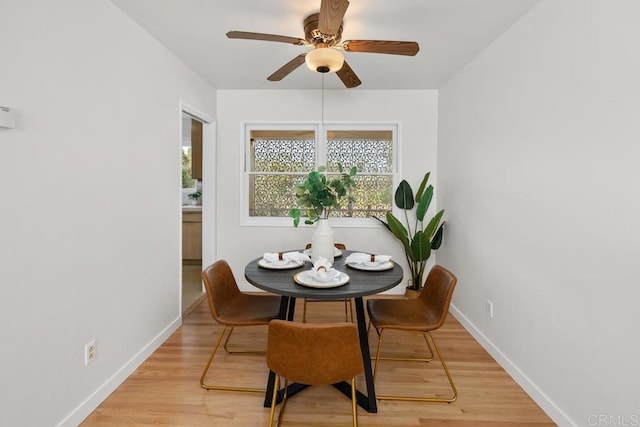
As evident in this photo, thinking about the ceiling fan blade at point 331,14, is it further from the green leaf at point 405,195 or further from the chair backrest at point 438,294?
the green leaf at point 405,195

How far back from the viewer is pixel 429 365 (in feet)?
7.86

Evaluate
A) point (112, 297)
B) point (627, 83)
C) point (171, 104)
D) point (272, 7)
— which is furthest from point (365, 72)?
point (112, 297)

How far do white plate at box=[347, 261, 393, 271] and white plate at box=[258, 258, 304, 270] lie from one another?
36cm

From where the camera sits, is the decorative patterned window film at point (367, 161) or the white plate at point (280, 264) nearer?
the white plate at point (280, 264)

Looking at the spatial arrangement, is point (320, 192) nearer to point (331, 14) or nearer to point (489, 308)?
point (331, 14)

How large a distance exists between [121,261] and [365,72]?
8.85ft

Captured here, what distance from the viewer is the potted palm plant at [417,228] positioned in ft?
11.0

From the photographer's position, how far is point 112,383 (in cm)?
207

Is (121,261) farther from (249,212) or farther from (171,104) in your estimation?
(249,212)

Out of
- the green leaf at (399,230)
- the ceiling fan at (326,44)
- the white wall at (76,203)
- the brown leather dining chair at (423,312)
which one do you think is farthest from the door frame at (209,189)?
the brown leather dining chair at (423,312)

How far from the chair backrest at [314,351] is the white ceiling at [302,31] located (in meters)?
1.88

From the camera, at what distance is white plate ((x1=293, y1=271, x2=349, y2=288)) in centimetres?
181

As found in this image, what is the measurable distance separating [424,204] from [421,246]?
493mm

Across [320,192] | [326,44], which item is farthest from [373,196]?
[326,44]
